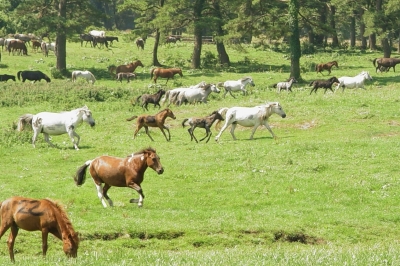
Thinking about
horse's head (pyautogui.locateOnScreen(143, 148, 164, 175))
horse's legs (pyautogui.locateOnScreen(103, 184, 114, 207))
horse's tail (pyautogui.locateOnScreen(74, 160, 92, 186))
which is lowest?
horse's legs (pyautogui.locateOnScreen(103, 184, 114, 207))

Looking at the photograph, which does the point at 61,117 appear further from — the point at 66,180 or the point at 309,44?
the point at 309,44

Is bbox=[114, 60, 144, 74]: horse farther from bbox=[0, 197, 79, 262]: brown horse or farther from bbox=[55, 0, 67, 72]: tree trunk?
bbox=[0, 197, 79, 262]: brown horse

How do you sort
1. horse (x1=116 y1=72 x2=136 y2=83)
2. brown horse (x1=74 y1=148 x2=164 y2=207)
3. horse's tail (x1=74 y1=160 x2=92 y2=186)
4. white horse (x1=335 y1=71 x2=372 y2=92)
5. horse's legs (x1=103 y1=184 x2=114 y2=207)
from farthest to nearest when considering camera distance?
horse (x1=116 y1=72 x2=136 y2=83)
white horse (x1=335 y1=71 x2=372 y2=92)
horse's legs (x1=103 y1=184 x2=114 y2=207)
horse's tail (x1=74 y1=160 x2=92 y2=186)
brown horse (x1=74 y1=148 x2=164 y2=207)

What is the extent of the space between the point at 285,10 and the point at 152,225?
53.3m

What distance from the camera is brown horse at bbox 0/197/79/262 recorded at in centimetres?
1427

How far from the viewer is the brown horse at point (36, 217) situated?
14.3 m

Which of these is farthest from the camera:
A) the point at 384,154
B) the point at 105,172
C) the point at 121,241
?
the point at 384,154

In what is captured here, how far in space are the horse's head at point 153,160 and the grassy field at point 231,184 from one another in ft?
4.62

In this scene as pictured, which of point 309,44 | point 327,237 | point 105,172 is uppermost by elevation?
point 309,44

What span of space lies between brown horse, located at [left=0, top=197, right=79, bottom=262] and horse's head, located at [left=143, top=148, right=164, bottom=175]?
592 cm

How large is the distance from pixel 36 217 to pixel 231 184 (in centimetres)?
1129

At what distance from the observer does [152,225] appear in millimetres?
19484

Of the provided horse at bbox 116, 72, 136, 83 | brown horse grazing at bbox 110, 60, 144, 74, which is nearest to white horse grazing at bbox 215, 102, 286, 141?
horse at bbox 116, 72, 136, 83

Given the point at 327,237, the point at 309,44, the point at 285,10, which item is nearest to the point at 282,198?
the point at 327,237
